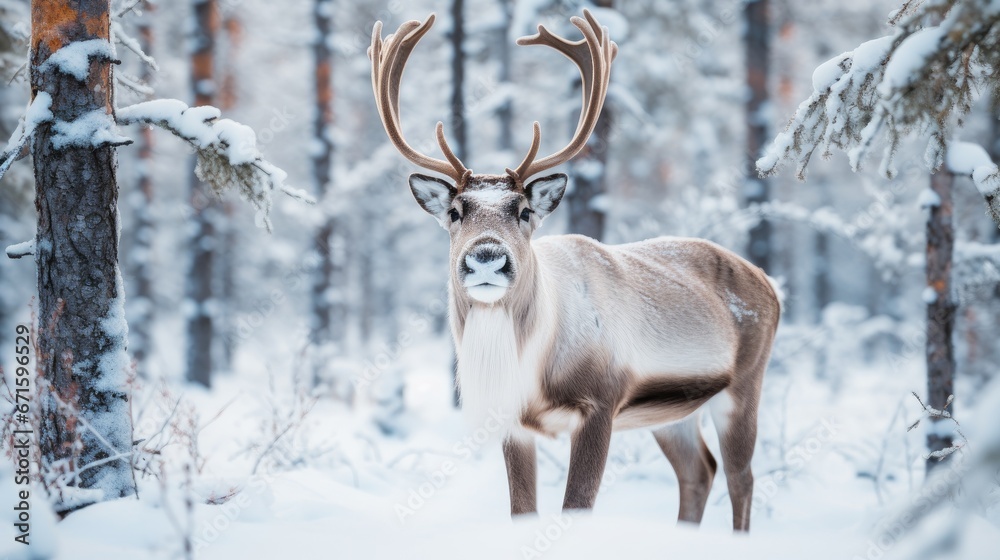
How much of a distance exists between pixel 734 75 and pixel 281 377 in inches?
426

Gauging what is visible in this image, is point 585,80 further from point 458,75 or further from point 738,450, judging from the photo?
point 458,75

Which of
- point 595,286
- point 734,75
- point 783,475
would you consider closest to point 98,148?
point 595,286

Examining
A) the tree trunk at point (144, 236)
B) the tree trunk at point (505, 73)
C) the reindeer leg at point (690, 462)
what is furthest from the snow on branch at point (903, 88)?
the tree trunk at point (144, 236)

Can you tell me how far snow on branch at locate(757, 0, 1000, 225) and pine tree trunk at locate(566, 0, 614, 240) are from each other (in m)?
3.33

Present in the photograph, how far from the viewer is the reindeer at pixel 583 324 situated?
3.53m

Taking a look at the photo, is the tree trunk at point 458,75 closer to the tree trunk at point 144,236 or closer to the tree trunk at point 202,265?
the tree trunk at point 202,265

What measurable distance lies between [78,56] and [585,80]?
2657mm

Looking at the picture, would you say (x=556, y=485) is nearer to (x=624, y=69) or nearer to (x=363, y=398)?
(x=363, y=398)

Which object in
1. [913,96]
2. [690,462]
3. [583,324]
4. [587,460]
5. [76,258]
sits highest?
[913,96]

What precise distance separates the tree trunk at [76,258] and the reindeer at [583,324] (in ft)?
4.76

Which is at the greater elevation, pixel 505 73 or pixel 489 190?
pixel 505 73

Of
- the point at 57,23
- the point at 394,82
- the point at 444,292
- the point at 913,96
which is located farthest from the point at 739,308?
the point at 444,292

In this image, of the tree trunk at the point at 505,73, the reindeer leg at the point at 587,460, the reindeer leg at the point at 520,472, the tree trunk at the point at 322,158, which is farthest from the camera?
the tree trunk at the point at 505,73

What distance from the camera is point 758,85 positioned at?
30.2ft
